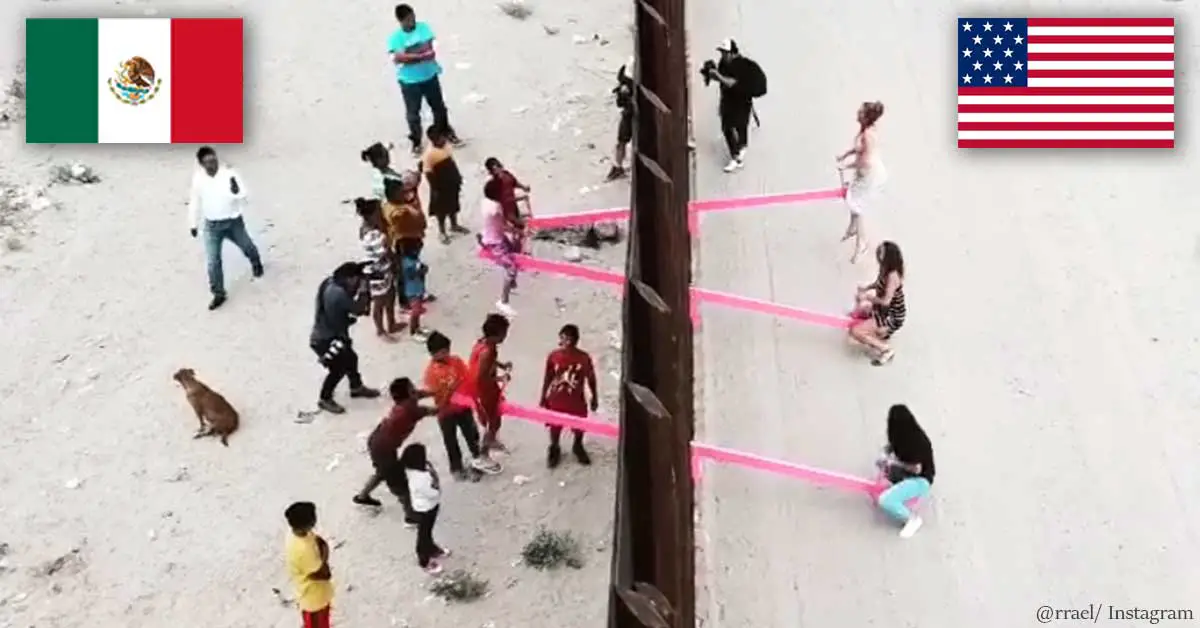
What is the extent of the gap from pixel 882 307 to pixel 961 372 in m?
0.75

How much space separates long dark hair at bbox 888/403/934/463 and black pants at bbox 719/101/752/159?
151 inches

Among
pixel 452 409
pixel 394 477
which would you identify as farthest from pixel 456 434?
pixel 394 477

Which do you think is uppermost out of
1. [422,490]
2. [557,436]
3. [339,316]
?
[339,316]

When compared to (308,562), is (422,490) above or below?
above

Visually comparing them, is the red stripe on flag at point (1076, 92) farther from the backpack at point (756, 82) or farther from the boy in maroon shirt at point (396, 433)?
the boy in maroon shirt at point (396, 433)

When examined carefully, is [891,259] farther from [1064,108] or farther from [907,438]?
[1064,108]

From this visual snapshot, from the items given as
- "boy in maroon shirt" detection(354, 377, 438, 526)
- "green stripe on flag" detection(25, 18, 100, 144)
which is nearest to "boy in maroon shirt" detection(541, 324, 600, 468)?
"boy in maroon shirt" detection(354, 377, 438, 526)

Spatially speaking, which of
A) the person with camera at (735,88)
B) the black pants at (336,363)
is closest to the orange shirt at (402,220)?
the black pants at (336,363)

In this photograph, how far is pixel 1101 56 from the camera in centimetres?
988

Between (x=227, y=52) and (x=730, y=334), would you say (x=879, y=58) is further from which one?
(x=227, y=52)

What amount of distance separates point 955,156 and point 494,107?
4179 mm

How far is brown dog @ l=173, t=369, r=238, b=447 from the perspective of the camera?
7.87 m

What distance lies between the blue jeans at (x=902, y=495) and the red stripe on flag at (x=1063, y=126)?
159 inches

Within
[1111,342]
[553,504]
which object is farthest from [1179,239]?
[553,504]
